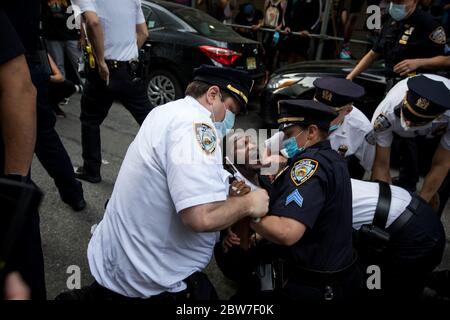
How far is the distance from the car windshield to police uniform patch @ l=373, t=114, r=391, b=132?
10.4 ft

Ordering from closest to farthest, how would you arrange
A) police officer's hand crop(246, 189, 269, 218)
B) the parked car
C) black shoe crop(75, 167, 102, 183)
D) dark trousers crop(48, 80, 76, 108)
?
police officer's hand crop(246, 189, 269, 218) → dark trousers crop(48, 80, 76, 108) → black shoe crop(75, 167, 102, 183) → the parked car

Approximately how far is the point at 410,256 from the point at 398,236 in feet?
0.43

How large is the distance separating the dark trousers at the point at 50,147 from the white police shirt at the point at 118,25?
2.82ft

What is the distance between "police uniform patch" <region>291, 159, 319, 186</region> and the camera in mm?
1588

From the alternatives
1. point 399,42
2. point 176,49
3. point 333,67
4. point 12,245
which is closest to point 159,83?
point 176,49

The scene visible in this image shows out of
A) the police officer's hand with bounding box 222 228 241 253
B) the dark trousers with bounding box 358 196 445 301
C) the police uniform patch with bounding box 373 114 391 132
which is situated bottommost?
the dark trousers with bounding box 358 196 445 301

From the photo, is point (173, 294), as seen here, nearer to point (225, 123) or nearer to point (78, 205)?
point (225, 123)

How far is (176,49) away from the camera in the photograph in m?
5.21

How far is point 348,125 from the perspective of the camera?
279cm

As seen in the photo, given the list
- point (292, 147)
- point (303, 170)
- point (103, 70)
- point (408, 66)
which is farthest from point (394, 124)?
point (103, 70)

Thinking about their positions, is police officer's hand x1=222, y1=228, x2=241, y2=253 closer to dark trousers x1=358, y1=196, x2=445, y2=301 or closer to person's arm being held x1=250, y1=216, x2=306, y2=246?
Result: person's arm being held x1=250, y1=216, x2=306, y2=246

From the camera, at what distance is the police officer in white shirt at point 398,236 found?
197cm

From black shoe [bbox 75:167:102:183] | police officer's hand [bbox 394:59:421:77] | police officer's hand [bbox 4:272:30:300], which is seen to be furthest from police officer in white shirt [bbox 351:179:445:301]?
black shoe [bbox 75:167:102:183]

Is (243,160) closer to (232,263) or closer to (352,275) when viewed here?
(232,263)
